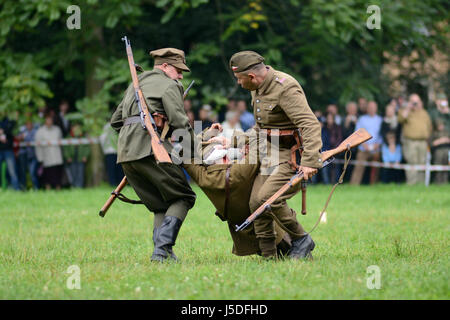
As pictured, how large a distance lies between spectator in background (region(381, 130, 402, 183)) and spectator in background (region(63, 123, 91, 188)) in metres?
6.86

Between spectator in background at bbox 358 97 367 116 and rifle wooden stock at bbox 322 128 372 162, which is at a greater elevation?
spectator in background at bbox 358 97 367 116

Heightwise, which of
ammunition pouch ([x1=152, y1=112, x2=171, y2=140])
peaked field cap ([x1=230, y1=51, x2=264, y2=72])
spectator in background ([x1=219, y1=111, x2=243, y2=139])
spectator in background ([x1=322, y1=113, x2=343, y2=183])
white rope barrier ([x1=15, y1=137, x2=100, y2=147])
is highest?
peaked field cap ([x1=230, y1=51, x2=264, y2=72])

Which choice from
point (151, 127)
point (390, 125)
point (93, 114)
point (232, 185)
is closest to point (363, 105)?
point (390, 125)

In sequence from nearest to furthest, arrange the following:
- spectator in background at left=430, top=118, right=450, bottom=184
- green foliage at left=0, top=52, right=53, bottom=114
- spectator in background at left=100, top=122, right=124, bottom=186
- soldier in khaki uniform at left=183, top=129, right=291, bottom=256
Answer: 1. soldier in khaki uniform at left=183, top=129, right=291, bottom=256
2. green foliage at left=0, top=52, right=53, bottom=114
3. spectator in background at left=100, top=122, right=124, bottom=186
4. spectator in background at left=430, top=118, right=450, bottom=184

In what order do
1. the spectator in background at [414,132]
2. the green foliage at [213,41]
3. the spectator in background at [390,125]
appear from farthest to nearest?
the spectator in background at [390,125]
the spectator in background at [414,132]
the green foliage at [213,41]

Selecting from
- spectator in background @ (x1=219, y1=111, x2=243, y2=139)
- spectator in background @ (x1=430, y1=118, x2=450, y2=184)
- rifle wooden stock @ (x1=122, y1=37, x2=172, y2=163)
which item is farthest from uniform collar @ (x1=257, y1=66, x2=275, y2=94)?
spectator in background @ (x1=430, y1=118, x2=450, y2=184)

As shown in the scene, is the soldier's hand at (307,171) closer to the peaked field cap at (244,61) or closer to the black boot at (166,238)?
the peaked field cap at (244,61)

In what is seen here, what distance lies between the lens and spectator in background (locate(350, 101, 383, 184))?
17.2 meters

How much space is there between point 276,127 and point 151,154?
119cm

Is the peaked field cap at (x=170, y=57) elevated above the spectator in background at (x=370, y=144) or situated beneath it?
elevated above

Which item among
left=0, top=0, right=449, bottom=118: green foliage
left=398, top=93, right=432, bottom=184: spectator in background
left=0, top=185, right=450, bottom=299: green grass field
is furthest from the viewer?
left=398, top=93, right=432, bottom=184: spectator in background

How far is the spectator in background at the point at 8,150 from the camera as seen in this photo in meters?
17.0

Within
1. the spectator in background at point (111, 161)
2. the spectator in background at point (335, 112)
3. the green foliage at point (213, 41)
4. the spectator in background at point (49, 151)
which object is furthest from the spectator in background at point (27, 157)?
the spectator in background at point (335, 112)

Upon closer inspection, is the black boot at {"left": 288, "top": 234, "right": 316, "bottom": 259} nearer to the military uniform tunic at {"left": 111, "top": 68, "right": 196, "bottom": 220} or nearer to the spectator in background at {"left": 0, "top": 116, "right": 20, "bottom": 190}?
the military uniform tunic at {"left": 111, "top": 68, "right": 196, "bottom": 220}
